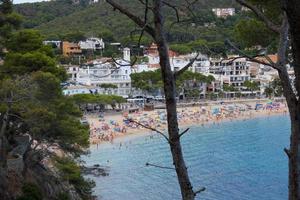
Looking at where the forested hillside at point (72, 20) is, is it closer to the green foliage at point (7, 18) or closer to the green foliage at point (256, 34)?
the green foliage at point (7, 18)

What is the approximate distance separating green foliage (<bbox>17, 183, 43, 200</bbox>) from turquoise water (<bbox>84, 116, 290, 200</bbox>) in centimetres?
865

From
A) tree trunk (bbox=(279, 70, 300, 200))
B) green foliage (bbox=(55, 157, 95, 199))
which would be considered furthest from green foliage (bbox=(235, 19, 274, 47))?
green foliage (bbox=(55, 157, 95, 199))

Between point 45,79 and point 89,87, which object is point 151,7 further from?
point 89,87

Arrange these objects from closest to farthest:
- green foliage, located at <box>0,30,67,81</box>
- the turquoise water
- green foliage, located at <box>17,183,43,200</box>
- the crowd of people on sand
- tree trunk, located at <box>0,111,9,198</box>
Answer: tree trunk, located at <box>0,111,9,198</box>
green foliage, located at <box>17,183,43,200</box>
green foliage, located at <box>0,30,67,81</box>
the turquoise water
the crowd of people on sand

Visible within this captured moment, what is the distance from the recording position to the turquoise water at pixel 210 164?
21.0 metres

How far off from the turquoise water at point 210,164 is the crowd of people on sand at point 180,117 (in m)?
1.68

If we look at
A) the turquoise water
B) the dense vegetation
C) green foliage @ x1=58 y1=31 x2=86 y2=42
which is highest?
the dense vegetation

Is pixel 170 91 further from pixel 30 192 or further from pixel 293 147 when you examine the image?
pixel 30 192

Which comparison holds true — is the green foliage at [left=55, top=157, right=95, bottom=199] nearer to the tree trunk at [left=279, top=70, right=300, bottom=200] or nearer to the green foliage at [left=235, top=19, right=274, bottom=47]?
the green foliage at [left=235, top=19, right=274, bottom=47]

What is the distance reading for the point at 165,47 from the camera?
106 inches

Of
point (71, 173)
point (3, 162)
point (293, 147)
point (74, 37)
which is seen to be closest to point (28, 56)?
point (71, 173)

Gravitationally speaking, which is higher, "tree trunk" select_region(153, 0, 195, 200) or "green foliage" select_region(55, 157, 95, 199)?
"tree trunk" select_region(153, 0, 195, 200)

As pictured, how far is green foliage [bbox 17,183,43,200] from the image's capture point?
1066 centimetres

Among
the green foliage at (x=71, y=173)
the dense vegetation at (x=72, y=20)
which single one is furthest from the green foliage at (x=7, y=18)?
the dense vegetation at (x=72, y=20)
